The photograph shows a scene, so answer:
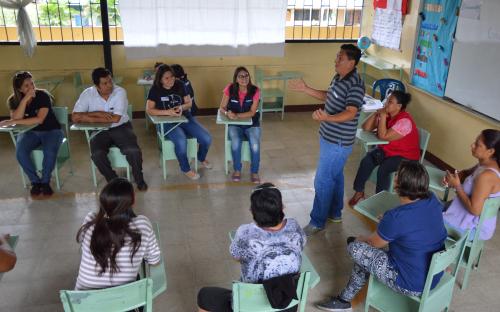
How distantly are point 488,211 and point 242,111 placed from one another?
2.57 meters

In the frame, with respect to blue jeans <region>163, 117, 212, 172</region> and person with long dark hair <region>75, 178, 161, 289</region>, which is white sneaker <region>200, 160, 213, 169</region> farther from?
person with long dark hair <region>75, 178, 161, 289</region>

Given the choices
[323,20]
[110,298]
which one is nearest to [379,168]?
[110,298]

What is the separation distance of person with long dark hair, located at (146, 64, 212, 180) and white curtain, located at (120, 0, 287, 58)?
194cm

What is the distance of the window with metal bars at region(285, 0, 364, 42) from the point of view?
22.5ft

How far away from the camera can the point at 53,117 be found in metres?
4.32

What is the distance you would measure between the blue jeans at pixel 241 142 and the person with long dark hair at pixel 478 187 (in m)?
2.03

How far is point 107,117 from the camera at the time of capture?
13.6 feet

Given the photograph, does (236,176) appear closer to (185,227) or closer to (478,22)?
(185,227)

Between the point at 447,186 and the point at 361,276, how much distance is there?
906mm

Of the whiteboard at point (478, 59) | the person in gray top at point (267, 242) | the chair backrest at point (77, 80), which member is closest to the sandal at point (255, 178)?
the whiteboard at point (478, 59)

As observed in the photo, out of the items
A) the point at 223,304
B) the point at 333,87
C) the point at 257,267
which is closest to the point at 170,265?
the point at 223,304

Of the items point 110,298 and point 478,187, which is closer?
point 110,298

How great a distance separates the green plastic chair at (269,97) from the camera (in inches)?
258

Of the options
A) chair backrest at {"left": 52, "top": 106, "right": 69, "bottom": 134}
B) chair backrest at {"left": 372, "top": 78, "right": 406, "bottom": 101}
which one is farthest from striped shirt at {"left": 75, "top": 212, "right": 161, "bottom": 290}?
chair backrest at {"left": 372, "top": 78, "right": 406, "bottom": 101}
